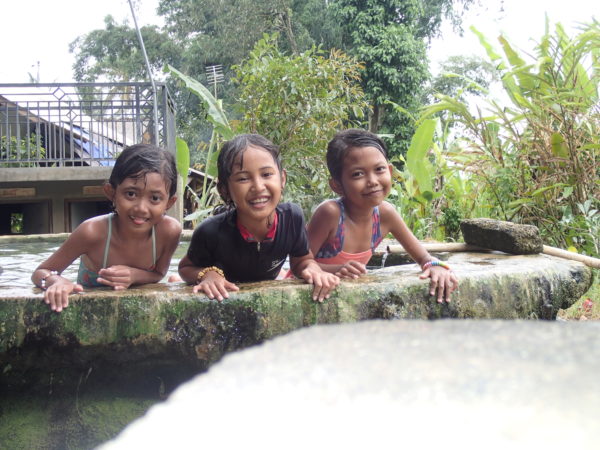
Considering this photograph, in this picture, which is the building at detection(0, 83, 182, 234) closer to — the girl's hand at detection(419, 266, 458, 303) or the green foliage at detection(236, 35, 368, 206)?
the green foliage at detection(236, 35, 368, 206)

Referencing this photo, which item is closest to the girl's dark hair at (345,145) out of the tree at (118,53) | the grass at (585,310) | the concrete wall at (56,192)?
the grass at (585,310)

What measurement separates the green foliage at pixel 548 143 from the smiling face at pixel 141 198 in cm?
340

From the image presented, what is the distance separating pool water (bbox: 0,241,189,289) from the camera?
3671mm

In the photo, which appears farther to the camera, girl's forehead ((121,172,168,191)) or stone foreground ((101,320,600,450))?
girl's forehead ((121,172,168,191))

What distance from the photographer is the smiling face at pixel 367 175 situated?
9.29ft

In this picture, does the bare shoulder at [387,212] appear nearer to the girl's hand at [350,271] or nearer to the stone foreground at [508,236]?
the stone foreground at [508,236]

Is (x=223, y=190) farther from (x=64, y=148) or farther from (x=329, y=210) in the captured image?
(x=64, y=148)

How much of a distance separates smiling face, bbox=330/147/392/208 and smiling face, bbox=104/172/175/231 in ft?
2.96

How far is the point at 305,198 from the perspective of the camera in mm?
7652

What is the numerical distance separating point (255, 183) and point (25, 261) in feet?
10.4

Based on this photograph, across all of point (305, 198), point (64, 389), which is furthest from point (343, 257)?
point (305, 198)

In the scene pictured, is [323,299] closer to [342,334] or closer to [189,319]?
[342,334]

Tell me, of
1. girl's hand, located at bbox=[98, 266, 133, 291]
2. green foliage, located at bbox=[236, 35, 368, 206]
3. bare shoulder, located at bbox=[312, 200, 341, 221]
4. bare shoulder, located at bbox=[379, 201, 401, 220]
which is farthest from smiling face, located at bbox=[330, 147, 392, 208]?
green foliage, located at bbox=[236, 35, 368, 206]

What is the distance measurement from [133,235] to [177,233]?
0.22m
